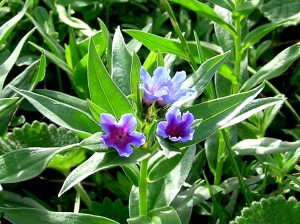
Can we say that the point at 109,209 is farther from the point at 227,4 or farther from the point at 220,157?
the point at 227,4

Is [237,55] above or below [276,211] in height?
above

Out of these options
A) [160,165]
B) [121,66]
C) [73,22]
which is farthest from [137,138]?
[73,22]

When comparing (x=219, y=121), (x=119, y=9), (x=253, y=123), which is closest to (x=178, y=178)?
(x=219, y=121)

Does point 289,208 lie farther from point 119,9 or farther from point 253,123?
point 119,9

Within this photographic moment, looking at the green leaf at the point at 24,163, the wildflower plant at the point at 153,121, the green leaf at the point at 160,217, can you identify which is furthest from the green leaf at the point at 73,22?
the green leaf at the point at 160,217

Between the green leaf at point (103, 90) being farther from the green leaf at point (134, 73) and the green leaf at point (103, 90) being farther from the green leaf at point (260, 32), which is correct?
the green leaf at point (260, 32)

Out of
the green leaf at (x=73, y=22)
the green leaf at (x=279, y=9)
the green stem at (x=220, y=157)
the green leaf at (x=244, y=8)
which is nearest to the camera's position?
the green leaf at (x=244, y=8)
